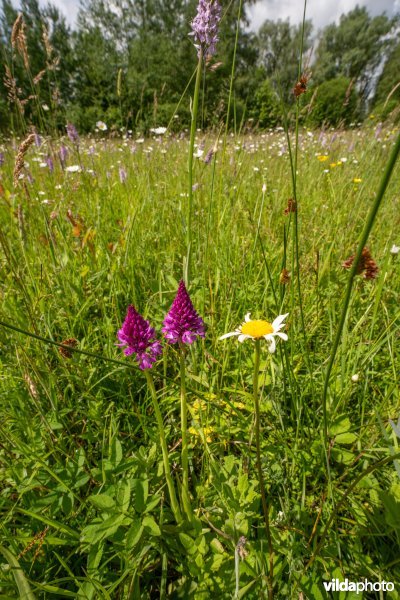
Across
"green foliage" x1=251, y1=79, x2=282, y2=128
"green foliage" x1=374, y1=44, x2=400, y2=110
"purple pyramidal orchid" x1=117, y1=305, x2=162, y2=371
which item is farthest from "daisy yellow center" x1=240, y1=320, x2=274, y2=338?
"green foliage" x1=374, y1=44, x2=400, y2=110

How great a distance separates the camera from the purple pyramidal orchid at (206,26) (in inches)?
35.6

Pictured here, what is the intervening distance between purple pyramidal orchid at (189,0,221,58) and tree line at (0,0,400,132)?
0.11 feet

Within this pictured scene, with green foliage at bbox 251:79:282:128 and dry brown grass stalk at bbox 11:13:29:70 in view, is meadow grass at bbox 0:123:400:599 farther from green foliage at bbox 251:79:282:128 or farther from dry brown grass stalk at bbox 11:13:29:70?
green foliage at bbox 251:79:282:128

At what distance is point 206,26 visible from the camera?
2.99 feet

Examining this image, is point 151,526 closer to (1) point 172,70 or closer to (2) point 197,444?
(2) point 197,444

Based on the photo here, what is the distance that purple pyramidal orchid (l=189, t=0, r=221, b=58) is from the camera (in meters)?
0.90

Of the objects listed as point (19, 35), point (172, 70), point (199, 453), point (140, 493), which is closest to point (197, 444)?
point (199, 453)

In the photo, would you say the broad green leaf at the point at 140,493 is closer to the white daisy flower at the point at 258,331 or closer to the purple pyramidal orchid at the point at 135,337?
the purple pyramidal orchid at the point at 135,337

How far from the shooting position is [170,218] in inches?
90.5

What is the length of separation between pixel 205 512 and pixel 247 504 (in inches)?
5.6

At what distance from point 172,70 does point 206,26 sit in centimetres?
662

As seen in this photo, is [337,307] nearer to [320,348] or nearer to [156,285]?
[320,348]

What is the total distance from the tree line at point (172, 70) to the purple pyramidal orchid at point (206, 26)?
0.11 ft

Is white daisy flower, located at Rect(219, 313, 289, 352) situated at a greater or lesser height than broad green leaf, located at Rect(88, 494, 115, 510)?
greater
